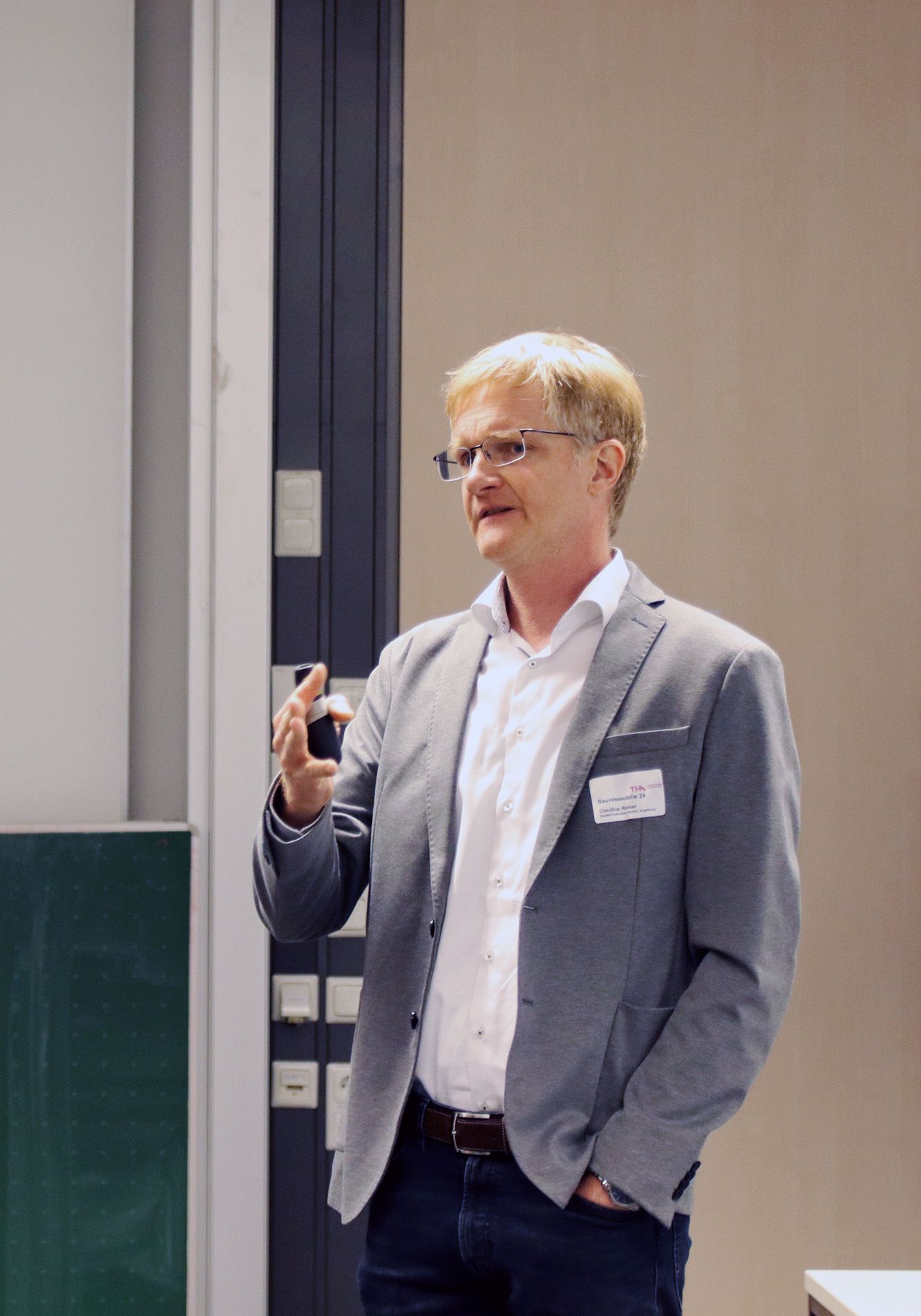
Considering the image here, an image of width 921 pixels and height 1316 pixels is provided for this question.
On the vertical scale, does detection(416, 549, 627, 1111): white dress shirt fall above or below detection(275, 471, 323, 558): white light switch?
below

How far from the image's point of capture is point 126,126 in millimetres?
2062

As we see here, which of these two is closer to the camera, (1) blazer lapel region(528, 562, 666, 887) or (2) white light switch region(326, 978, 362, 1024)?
(1) blazer lapel region(528, 562, 666, 887)

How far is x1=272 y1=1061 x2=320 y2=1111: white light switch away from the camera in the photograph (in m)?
2.04

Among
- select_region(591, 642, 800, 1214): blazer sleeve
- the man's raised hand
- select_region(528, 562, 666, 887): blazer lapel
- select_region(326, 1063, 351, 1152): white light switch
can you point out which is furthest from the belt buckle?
select_region(326, 1063, 351, 1152): white light switch

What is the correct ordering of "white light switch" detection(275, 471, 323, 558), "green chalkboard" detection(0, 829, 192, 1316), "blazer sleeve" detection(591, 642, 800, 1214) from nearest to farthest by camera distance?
"blazer sleeve" detection(591, 642, 800, 1214), "green chalkboard" detection(0, 829, 192, 1316), "white light switch" detection(275, 471, 323, 558)

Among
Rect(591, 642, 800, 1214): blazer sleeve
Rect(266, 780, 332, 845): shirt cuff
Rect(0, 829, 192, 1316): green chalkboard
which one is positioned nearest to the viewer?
Rect(591, 642, 800, 1214): blazer sleeve

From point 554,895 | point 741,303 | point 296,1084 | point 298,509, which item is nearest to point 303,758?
point 554,895

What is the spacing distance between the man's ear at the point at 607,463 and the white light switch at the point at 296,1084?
123 centimetres

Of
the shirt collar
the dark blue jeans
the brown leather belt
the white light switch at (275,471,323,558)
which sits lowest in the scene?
the dark blue jeans

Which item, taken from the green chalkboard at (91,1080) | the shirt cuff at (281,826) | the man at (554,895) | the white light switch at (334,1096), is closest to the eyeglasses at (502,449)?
the man at (554,895)

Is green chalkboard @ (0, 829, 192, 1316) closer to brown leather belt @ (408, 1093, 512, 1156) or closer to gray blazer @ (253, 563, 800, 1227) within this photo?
gray blazer @ (253, 563, 800, 1227)

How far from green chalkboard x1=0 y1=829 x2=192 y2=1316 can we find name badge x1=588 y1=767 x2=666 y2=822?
1037mm

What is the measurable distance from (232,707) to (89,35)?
126 centimetres

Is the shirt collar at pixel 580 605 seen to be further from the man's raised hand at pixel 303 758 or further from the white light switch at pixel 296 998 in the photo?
the white light switch at pixel 296 998
